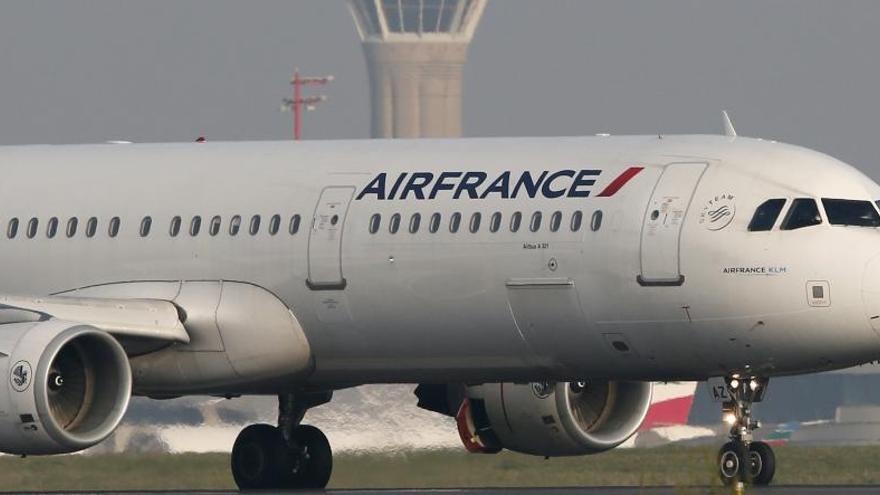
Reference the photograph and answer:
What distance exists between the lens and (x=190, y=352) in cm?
3516

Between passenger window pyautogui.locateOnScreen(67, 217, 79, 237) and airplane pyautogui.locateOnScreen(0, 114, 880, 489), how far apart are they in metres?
0.07

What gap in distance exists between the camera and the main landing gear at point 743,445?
32562 mm

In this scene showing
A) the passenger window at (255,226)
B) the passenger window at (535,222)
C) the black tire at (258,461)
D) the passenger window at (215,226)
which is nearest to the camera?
the passenger window at (535,222)

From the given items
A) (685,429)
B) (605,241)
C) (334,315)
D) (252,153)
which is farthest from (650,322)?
(685,429)

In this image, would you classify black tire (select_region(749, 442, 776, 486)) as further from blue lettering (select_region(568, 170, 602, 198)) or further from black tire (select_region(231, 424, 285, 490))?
black tire (select_region(231, 424, 285, 490))

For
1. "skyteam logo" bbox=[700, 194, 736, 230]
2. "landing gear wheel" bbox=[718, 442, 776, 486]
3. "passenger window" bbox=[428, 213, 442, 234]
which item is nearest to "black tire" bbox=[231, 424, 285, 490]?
"passenger window" bbox=[428, 213, 442, 234]

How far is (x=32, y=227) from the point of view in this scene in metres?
37.1

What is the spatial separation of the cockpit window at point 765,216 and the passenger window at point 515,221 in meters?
2.92

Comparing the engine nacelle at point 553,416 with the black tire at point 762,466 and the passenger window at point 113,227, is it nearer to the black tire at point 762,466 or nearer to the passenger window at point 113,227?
the black tire at point 762,466

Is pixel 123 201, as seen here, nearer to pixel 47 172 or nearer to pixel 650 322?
pixel 47 172

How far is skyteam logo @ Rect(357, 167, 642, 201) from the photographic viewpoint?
33.7m

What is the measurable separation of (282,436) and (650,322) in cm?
758

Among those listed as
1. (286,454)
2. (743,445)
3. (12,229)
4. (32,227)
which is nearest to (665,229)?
(743,445)

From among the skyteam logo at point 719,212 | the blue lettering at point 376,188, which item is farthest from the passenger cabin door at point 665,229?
the blue lettering at point 376,188
